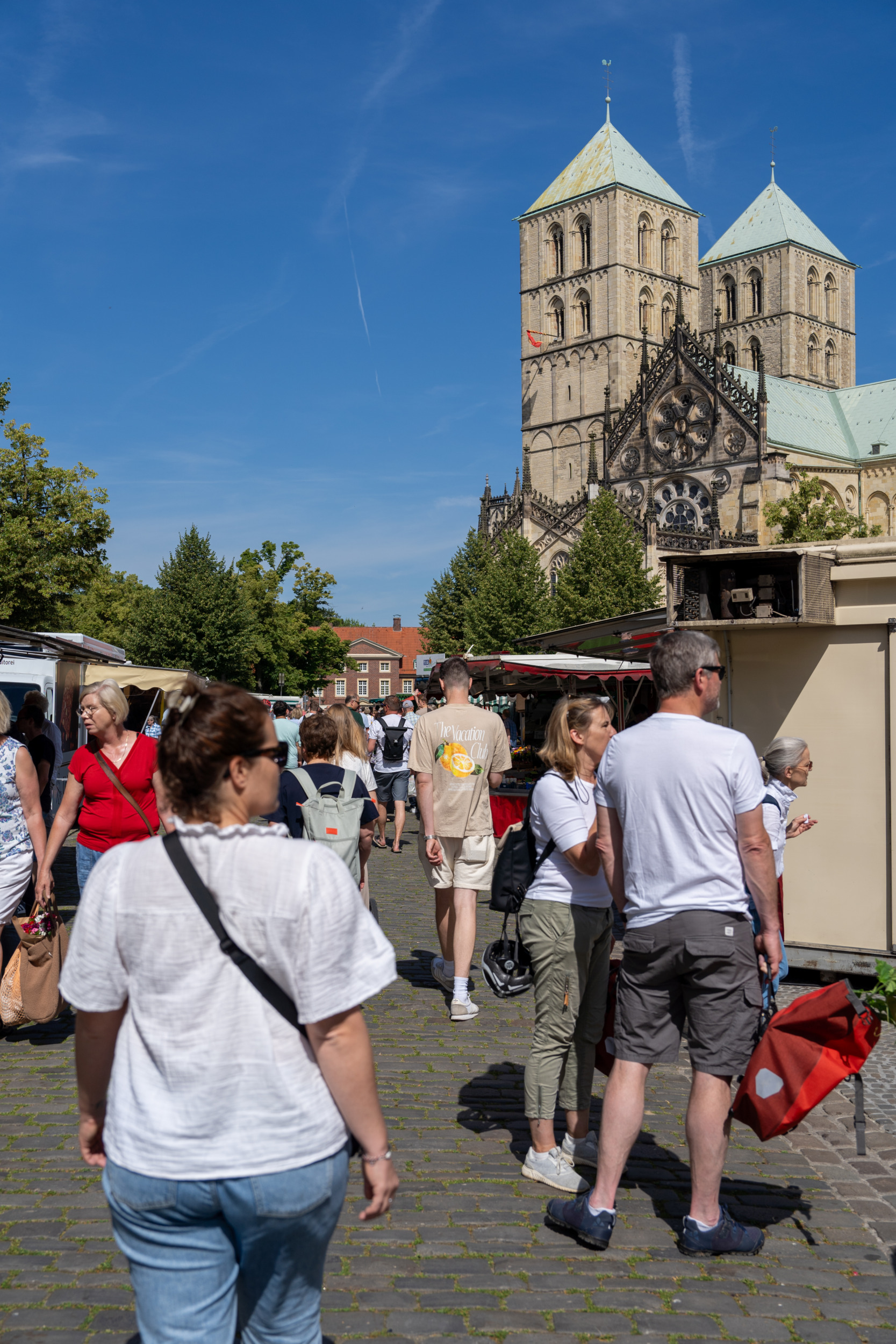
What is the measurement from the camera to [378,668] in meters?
124

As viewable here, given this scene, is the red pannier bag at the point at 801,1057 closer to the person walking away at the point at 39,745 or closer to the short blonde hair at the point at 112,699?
the short blonde hair at the point at 112,699

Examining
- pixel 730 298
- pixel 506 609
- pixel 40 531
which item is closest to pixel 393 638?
pixel 730 298

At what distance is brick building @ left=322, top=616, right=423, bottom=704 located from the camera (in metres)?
122

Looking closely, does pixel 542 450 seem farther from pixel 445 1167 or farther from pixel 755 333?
pixel 445 1167

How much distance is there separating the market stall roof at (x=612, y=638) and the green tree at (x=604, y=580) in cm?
3726

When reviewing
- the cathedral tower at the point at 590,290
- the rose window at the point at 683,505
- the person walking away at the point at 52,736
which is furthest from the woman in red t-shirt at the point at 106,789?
the cathedral tower at the point at 590,290

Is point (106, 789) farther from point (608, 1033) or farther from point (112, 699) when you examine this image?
point (608, 1033)

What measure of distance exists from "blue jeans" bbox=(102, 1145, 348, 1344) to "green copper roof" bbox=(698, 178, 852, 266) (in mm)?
92865

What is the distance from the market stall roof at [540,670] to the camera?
664 inches

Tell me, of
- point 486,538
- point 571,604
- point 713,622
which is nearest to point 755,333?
point 486,538

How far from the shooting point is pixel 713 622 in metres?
7.13

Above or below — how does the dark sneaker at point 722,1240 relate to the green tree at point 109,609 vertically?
below

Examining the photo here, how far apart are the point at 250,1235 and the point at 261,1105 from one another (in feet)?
0.73

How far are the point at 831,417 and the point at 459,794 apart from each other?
76.3 m
